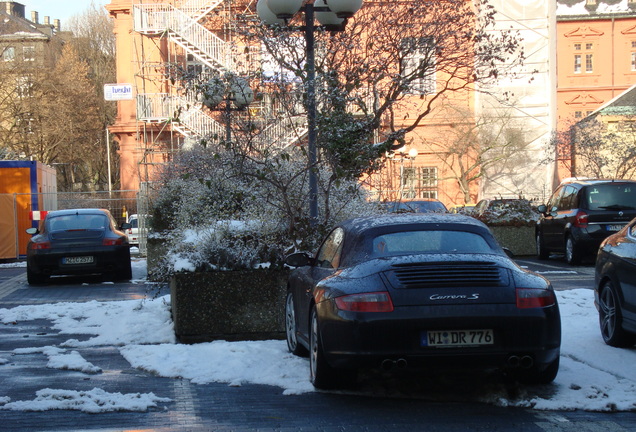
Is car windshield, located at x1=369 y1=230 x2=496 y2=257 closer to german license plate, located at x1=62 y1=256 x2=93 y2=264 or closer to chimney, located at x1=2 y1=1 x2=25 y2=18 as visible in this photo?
german license plate, located at x1=62 y1=256 x2=93 y2=264

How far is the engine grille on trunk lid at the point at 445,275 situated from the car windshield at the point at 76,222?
1378 cm

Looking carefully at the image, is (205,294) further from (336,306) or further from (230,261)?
(336,306)

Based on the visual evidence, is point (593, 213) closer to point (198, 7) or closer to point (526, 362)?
point (526, 362)

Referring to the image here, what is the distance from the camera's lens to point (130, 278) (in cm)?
2000

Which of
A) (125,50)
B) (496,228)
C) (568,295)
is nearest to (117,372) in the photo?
(568,295)

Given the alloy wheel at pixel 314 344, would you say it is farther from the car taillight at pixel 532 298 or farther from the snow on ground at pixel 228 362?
the car taillight at pixel 532 298

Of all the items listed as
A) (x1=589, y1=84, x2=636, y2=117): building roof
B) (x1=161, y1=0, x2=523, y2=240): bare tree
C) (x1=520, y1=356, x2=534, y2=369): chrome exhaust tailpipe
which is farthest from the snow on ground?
(x1=589, y1=84, x2=636, y2=117): building roof

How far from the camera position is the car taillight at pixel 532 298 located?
22.3 feet

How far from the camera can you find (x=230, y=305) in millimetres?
10195

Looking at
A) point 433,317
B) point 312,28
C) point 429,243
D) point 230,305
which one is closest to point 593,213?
point 312,28

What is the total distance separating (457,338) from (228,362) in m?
2.61

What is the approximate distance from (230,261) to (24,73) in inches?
1876

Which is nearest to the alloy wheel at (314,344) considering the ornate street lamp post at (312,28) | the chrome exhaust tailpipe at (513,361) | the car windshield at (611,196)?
the chrome exhaust tailpipe at (513,361)

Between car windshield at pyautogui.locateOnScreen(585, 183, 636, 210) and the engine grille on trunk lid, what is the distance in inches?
568
